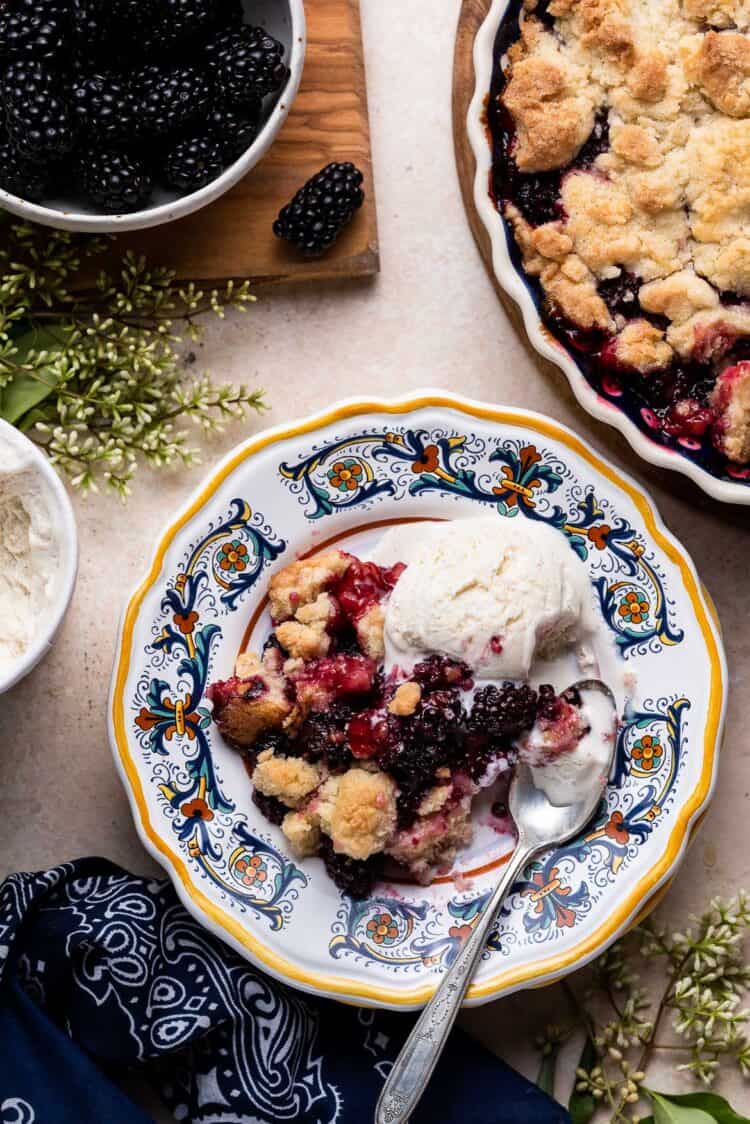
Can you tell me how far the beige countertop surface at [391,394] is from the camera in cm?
227

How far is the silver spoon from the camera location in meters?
2.00

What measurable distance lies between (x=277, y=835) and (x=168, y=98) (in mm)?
1271

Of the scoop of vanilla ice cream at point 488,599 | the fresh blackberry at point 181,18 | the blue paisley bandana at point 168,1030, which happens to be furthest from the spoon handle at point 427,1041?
the fresh blackberry at point 181,18

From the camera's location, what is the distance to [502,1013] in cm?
228

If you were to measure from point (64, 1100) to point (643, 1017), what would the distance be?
1071 millimetres

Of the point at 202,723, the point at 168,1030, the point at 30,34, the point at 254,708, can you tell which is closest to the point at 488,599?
the point at 254,708

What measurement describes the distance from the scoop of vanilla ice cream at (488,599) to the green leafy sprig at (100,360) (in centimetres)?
48

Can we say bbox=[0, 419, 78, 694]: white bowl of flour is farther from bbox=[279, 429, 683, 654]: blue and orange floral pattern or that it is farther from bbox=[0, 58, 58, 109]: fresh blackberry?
bbox=[0, 58, 58, 109]: fresh blackberry

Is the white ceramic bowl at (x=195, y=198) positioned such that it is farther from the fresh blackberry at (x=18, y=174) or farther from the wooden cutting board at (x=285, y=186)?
the wooden cutting board at (x=285, y=186)

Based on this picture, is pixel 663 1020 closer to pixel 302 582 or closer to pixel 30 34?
pixel 302 582

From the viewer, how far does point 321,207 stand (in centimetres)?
215

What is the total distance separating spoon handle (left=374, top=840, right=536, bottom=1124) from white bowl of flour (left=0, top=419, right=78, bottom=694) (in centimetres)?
86

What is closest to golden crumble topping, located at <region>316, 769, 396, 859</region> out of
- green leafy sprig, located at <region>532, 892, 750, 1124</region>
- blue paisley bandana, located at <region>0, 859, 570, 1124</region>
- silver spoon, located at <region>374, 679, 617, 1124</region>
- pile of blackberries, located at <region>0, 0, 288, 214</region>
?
silver spoon, located at <region>374, 679, 617, 1124</region>

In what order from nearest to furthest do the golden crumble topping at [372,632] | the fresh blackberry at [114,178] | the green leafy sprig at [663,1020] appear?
the fresh blackberry at [114,178]
the golden crumble topping at [372,632]
the green leafy sprig at [663,1020]
